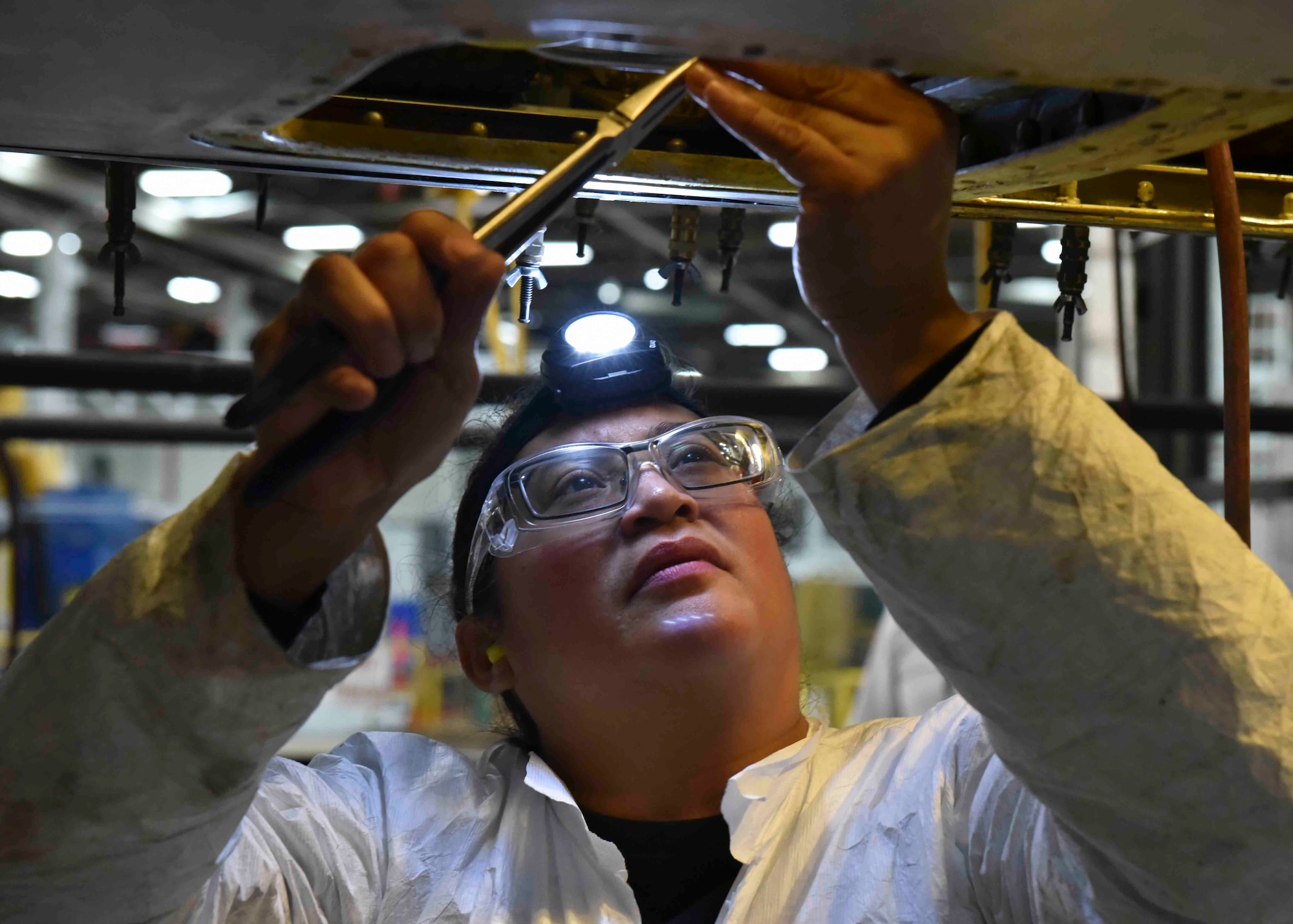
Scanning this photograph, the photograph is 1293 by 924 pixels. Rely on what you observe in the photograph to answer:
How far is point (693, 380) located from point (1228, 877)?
0.99 m

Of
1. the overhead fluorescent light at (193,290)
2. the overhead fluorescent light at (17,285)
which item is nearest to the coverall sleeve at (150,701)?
the overhead fluorescent light at (193,290)

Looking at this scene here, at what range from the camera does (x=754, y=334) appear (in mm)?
8930

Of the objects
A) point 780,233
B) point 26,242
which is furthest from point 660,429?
point 26,242

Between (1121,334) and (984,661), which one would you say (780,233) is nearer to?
(1121,334)

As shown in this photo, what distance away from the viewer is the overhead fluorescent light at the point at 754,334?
341 inches

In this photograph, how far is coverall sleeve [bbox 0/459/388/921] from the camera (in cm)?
72

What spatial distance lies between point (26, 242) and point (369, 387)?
773 cm

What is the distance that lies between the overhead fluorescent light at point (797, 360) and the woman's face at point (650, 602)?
7888 millimetres

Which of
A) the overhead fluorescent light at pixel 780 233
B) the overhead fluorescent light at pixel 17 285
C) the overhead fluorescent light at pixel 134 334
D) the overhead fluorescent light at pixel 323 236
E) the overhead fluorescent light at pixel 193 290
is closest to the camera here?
the overhead fluorescent light at pixel 780 233

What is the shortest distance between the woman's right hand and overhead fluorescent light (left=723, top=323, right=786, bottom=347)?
782cm

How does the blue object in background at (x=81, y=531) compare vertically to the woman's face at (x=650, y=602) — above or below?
below

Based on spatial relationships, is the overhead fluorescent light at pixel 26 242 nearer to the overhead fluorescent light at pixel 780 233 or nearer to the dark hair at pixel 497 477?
the overhead fluorescent light at pixel 780 233

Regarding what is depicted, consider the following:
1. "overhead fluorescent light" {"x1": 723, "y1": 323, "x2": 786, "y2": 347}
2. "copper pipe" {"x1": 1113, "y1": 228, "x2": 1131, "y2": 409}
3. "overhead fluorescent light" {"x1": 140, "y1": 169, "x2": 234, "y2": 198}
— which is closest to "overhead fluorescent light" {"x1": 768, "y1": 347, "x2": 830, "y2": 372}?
"overhead fluorescent light" {"x1": 723, "y1": 323, "x2": 786, "y2": 347}

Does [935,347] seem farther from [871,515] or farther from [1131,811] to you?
[1131,811]
